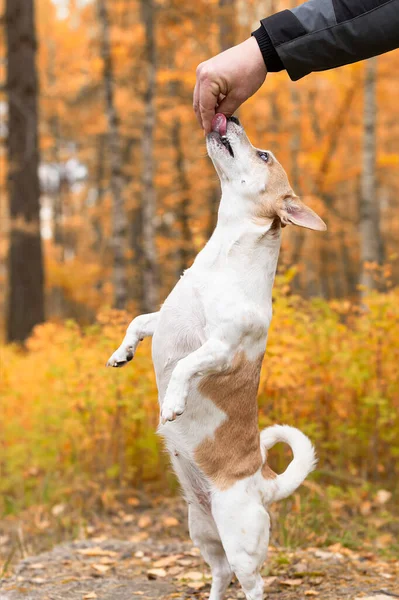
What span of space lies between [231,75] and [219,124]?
1.04 feet

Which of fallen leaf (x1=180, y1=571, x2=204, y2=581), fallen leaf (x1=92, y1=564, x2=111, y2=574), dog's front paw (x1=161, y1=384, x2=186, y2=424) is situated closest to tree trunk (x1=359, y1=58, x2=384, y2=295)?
fallen leaf (x1=180, y1=571, x2=204, y2=581)

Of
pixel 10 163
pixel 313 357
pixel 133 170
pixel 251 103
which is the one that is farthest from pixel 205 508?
pixel 133 170

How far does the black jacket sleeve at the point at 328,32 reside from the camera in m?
2.60

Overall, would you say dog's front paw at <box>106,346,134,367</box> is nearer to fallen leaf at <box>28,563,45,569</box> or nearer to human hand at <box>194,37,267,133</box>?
human hand at <box>194,37,267,133</box>

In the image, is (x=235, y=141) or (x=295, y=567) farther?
(x=295, y=567)

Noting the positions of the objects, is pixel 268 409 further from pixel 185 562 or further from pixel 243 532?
pixel 243 532

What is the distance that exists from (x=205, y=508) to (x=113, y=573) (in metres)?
1.24

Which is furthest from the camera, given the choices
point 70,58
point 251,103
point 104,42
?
point 70,58

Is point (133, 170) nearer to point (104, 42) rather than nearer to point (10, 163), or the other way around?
point (10, 163)

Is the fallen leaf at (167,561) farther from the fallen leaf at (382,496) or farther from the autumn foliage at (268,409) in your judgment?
the fallen leaf at (382,496)

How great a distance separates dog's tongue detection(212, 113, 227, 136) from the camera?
9.95ft

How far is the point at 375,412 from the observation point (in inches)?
217

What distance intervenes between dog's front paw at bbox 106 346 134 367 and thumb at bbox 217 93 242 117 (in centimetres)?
116

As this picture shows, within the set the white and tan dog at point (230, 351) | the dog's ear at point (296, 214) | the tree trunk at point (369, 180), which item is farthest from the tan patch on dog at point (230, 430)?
the tree trunk at point (369, 180)
